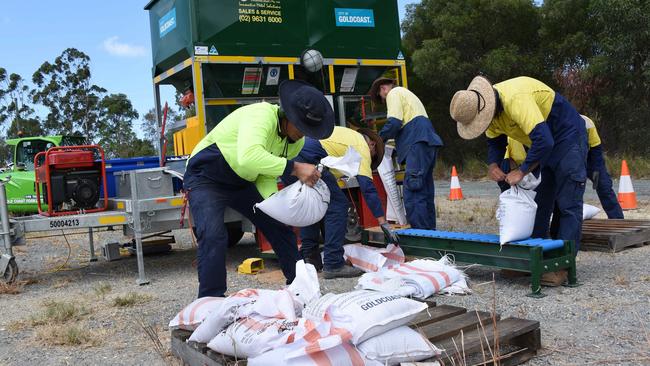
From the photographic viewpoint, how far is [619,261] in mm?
5473

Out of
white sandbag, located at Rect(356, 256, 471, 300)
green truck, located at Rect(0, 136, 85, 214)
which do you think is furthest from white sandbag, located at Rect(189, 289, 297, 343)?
green truck, located at Rect(0, 136, 85, 214)

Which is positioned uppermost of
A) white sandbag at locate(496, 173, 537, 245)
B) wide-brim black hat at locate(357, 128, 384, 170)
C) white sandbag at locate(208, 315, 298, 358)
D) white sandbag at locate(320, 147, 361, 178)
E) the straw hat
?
A: the straw hat

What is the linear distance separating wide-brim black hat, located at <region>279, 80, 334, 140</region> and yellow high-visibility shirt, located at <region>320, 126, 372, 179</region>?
2.11 metres

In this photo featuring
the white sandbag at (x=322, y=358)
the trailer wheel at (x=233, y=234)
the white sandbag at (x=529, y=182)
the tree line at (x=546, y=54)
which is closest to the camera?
the white sandbag at (x=322, y=358)

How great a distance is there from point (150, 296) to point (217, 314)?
254 cm

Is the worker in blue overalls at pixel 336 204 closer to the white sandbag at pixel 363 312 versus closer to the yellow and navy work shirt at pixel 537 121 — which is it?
the yellow and navy work shirt at pixel 537 121

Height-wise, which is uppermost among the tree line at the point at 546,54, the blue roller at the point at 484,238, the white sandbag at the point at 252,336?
the tree line at the point at 546,54

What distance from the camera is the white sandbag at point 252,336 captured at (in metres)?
2.65

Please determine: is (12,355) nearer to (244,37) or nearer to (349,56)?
(244,37)

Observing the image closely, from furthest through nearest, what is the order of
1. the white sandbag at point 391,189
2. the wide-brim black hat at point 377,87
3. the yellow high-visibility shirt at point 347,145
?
the white sandbag at point 391,189, the wide-brim black hat at point 377,87, the yellow high-visibility shirt at point 347,145

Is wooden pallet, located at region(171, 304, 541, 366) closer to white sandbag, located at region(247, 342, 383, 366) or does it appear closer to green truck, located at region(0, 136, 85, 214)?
white sandbag, located at region(247, 342, 383, 366)

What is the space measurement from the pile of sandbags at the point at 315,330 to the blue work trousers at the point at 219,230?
0.79 m

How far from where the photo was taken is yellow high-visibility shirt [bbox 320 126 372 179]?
5.87m

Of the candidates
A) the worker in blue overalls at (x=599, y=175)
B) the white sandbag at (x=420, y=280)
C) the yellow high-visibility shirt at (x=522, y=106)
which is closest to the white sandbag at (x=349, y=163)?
the white sandbag at (x=420, y=280)
